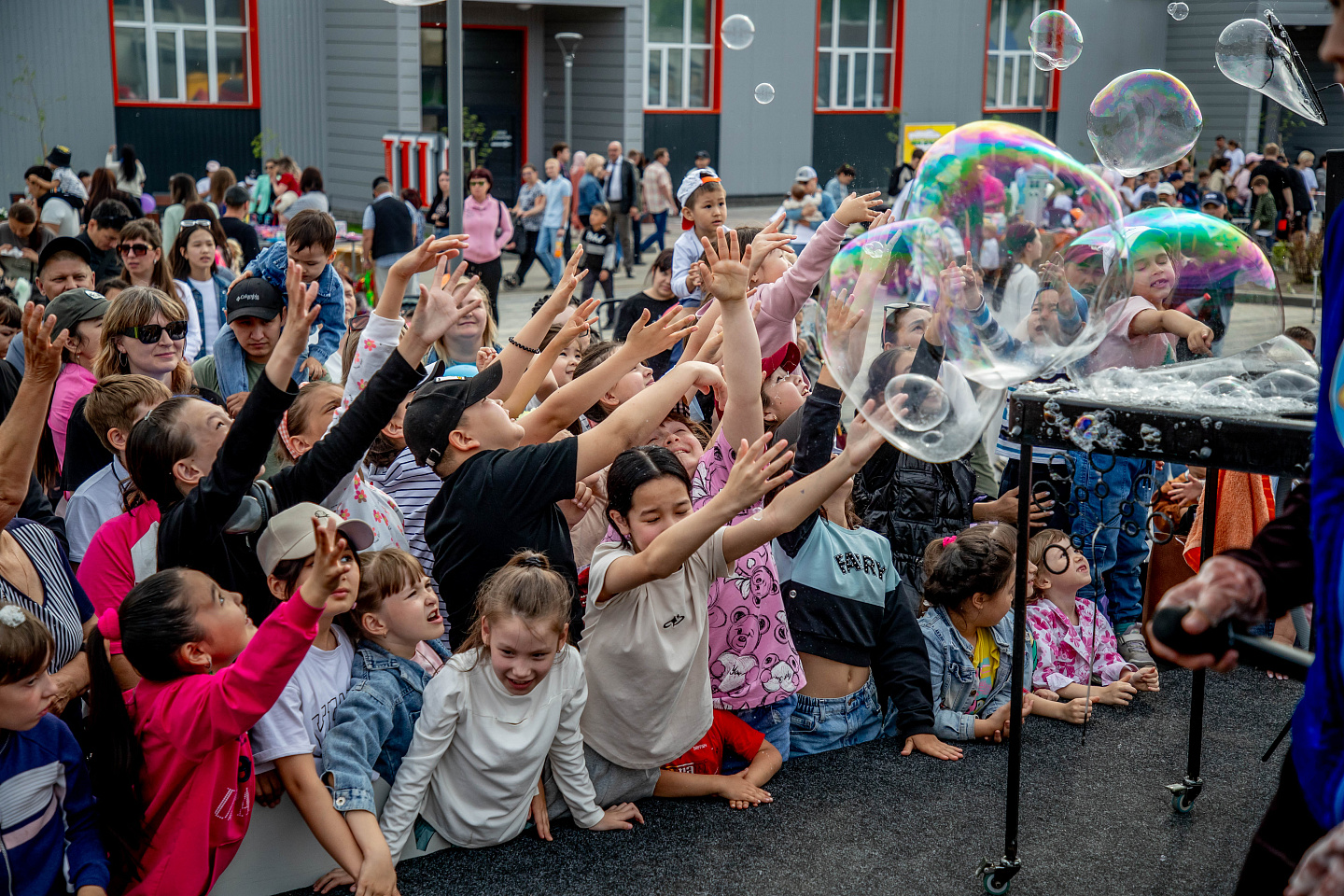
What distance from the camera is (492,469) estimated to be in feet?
10.7

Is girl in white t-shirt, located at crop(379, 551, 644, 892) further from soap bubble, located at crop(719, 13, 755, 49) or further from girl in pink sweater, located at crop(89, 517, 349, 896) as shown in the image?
soap bubble, located at crop(719, 13, 755, 49)

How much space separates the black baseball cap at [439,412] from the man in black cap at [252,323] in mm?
1556

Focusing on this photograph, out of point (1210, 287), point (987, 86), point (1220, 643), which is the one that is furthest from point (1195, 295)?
point (987, 86)

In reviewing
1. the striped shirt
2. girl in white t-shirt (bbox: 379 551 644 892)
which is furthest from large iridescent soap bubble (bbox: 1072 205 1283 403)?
the striped shirt

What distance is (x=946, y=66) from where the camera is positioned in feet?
90.9

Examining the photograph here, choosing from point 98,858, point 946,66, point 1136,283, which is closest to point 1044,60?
point 1136,283

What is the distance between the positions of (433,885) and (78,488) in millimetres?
1706

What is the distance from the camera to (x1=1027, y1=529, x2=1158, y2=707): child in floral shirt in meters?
4.33

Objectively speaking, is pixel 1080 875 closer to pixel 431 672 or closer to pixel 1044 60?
pixel 431 672

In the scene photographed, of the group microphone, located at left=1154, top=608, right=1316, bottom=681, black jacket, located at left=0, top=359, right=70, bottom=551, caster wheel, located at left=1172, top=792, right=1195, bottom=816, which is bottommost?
caster wheel, located at left=1172, top=792, right=1195, bottom=816

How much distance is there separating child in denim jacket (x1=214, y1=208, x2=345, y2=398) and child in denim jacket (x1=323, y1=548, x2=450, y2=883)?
75.1 inches

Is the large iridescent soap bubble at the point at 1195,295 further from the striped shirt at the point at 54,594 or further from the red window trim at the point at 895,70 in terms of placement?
the red window trim at the point at 895,70

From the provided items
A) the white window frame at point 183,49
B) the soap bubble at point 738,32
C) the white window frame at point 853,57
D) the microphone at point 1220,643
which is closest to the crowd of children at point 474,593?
the microphone at point 1220,643

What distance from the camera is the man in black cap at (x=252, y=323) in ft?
15.7
